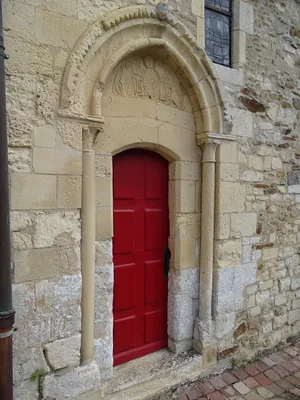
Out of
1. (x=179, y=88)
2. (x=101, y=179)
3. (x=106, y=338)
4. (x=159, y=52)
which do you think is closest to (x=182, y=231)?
(x=101, y=179)

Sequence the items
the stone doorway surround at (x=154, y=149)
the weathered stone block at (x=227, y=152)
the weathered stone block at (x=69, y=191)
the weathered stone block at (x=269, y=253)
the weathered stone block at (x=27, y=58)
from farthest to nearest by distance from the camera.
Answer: the weathered stone block at (x=269, y=253)
the weathered stone block at (x=227, y=152)
the stone doorway surround at (x=154, y=149)
the weathered stone block at (x=69, y=191)
the weathered stone block at (x=27, y=58)

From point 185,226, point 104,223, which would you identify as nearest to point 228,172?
point 185,226

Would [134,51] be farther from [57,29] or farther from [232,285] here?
[232,285]

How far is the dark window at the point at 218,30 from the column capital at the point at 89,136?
1.63 m

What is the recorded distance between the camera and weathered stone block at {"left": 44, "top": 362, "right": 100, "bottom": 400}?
84.5 inches

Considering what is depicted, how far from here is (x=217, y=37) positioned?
319cm

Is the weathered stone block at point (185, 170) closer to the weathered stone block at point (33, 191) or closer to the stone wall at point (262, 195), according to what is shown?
the stone wall at point (262, 195)

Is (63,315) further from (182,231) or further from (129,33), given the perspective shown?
(129,33)

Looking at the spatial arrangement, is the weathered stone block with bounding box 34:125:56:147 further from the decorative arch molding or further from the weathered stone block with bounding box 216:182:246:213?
the weathered stone block with bounding box 216:182:246:213

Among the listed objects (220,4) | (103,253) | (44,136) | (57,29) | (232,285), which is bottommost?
(232,285)

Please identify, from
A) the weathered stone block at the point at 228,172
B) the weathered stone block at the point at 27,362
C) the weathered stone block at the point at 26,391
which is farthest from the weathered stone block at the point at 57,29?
the weathered stone block at the point at 26,391

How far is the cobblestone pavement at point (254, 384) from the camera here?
9.01ft

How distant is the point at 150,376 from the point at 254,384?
107 cm

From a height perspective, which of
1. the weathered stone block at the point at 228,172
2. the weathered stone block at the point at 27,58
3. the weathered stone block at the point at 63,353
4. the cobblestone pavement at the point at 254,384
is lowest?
the cobblestone pavement at the point at 254,384
